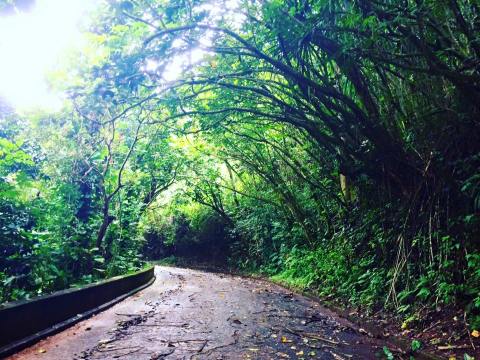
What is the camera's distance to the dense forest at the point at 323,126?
5203 millimetres

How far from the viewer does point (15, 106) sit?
7.30m

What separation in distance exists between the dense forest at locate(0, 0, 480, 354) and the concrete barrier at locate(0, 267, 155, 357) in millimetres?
520

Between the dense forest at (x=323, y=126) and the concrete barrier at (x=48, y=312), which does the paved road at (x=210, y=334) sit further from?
the dense forest at (x=323, y=126)

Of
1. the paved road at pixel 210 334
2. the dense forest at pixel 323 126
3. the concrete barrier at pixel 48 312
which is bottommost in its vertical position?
the paved road at pixel 210 334

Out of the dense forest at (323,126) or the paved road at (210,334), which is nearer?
the paved road at (210,334)

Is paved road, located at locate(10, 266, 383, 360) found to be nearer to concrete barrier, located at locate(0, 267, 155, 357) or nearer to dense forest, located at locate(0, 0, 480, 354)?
concrete barrier, located at locate(0, 267, 155, 357)

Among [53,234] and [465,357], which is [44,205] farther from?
[465,357]

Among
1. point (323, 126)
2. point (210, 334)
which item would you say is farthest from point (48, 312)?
point (323, 126)

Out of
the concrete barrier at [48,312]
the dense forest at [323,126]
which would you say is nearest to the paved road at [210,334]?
the concrete barrier at [48,312]

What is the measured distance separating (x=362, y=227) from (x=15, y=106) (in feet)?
24.8

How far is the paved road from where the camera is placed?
4.59m

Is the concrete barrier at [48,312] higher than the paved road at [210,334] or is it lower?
higher

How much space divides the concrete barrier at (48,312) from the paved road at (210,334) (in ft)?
0.51

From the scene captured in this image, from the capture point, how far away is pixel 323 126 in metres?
8.32
